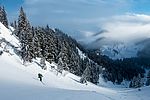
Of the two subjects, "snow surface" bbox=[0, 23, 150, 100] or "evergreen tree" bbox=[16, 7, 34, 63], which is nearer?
"snow surface" bbox=[0, 23, 150, 100]

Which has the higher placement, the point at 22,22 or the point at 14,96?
the point at 22,22

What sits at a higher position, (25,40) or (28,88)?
(25,40)

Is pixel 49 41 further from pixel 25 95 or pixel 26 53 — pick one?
pixel 25 95

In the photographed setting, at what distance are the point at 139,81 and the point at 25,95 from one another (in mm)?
126112

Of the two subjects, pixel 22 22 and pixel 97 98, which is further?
pixel 22 22

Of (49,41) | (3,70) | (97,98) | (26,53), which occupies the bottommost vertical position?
(97,98)

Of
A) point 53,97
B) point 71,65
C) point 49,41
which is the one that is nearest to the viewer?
point 53,97

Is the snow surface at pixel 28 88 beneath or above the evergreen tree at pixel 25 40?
beneath

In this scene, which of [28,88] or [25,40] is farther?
[25,40]

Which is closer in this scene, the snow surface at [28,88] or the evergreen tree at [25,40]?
the snow surface at [28,88]

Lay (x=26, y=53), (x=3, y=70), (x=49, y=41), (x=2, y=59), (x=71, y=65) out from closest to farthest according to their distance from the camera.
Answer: (x=3, y=70) < (x=2, y=59) < (x=26, y=53) < (x=49, y=41) < (x=71, y=65)

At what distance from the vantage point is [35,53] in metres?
84.8

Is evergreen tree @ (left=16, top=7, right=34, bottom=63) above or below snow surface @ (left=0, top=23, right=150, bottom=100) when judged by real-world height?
above

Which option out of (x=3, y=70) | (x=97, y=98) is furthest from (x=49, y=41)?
(x=97, y=98)
